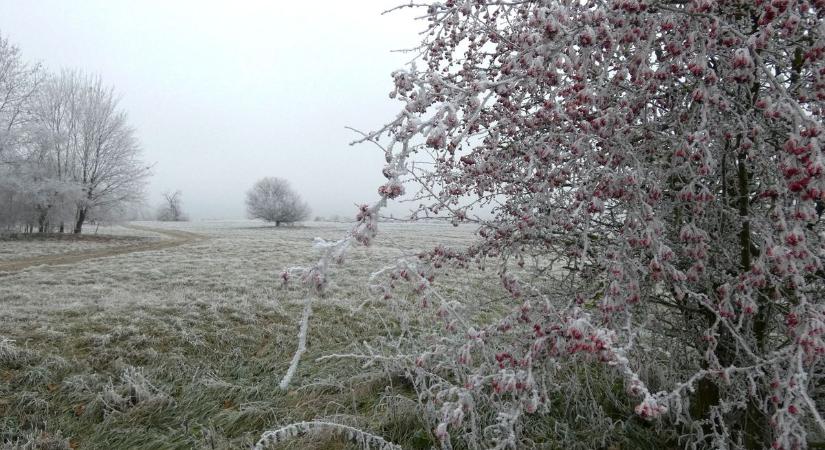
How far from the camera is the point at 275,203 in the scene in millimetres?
47688

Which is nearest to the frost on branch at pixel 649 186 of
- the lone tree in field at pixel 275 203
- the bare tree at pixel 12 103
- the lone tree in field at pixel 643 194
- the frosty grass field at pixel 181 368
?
the lone tree in field at pixel 643 194

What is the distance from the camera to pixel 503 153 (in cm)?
305

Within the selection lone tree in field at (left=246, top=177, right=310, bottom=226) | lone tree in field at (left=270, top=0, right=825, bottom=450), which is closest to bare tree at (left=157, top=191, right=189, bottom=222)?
lone tree in field at (left=246, top=177, right=310, bottom=226)

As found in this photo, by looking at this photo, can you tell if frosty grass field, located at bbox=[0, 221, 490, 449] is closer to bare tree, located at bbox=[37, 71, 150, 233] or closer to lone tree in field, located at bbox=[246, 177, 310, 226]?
bare tree, located at bbox=[37, 71, 150, 233]

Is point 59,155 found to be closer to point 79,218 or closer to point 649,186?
point 79,218

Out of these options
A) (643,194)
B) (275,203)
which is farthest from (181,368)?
(275,203)

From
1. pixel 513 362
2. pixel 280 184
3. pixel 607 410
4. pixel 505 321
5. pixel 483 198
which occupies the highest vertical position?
pixel 280 184

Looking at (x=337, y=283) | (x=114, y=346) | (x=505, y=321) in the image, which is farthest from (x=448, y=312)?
(x=337, y=283)

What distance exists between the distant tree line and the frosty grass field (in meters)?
15.4

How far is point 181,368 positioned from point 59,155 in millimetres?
25029

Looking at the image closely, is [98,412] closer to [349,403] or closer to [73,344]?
[73,344]

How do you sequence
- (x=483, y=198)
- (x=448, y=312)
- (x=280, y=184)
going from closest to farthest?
(x=448, y=312), (x=483, y=198), (x=280, y=184)

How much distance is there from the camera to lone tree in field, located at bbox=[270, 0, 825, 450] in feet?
5.39

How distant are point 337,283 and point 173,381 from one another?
5391mm
